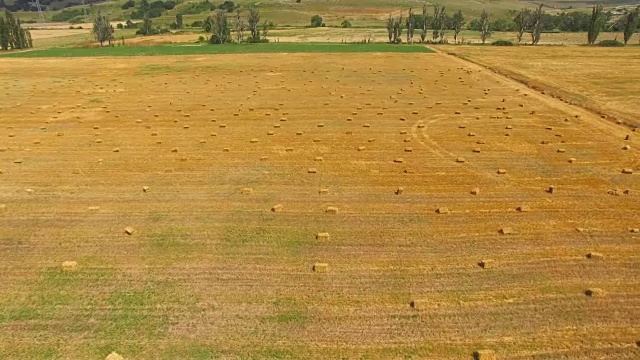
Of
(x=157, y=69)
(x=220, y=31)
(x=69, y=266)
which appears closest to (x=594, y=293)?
(x=69, y=266)

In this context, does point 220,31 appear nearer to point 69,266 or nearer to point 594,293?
point 69,266

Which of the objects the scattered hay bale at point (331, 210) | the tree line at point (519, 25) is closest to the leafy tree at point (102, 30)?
the tree line at point (519, 25)

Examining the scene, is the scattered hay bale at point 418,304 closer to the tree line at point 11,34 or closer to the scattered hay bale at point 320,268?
the scattered hay bale at point 320,268

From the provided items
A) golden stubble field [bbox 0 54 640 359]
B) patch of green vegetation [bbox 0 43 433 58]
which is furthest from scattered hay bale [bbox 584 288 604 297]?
patch of green vegetation [bbox 0 43 433 58]

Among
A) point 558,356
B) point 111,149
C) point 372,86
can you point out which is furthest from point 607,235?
point 372,86

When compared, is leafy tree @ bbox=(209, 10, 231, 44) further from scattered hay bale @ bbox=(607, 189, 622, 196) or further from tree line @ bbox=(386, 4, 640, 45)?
scattered hay bale @ bbox=(607, 189, 622, 196)
